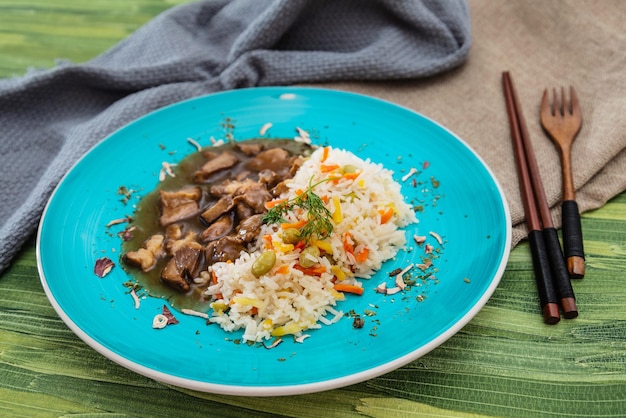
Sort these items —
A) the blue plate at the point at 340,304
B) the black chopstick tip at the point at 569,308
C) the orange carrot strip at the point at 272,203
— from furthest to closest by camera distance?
the orange carrot strip at the point at 272,203 < the black chopstick tip at the point at 569,308 < the blue plate at the point at 340,304

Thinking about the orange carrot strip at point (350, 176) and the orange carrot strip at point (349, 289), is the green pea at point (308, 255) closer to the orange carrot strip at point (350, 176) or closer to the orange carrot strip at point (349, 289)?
the orange carrot strip at point (349, 289)

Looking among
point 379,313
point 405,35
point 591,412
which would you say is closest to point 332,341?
point 379,313

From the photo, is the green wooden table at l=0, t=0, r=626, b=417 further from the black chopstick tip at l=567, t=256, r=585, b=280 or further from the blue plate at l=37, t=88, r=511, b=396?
the blue plate at l=37, t=88, r=511, b=396

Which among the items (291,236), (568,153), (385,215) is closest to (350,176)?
(385,215)

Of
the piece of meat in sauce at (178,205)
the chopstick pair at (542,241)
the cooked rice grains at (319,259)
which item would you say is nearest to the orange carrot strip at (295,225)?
the cooked rice grains at (319,259)

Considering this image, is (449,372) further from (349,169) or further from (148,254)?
(148,254)

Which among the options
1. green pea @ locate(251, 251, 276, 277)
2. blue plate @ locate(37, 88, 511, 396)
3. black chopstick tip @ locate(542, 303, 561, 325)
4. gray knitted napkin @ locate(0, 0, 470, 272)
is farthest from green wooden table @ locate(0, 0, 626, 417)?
gray knitted napkin @ locate(0, 0, 470, 272)
